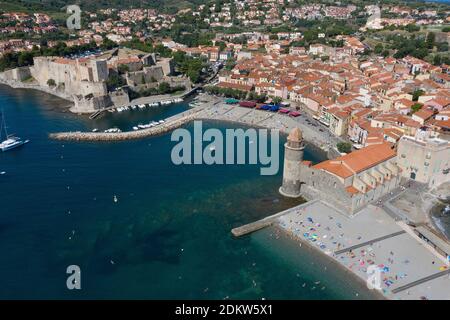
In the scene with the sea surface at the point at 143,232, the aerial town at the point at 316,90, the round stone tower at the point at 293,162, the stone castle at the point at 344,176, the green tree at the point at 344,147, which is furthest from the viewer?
the green tree at the point at 344,147

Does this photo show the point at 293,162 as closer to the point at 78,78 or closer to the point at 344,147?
the point at 344,147

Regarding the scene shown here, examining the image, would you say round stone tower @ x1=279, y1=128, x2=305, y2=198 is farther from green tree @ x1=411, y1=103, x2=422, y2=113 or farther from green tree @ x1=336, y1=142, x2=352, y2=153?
green tree @ x1=411, y1=103, x2=422, y2=113

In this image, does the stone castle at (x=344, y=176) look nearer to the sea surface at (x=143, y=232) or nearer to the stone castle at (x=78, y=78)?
the sea surface at (x=143, y=232)

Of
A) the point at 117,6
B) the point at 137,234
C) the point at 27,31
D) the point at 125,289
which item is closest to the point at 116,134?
the point at 137,234

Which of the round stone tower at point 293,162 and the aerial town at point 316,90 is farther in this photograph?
the round stone tower at point 293,162

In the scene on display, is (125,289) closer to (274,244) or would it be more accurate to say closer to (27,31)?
(274,244)

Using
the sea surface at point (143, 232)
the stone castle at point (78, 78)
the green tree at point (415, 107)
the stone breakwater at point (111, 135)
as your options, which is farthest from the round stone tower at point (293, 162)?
the stone castle at point (78, 78)

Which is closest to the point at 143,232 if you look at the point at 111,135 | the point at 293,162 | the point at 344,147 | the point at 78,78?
the point at 293,162
